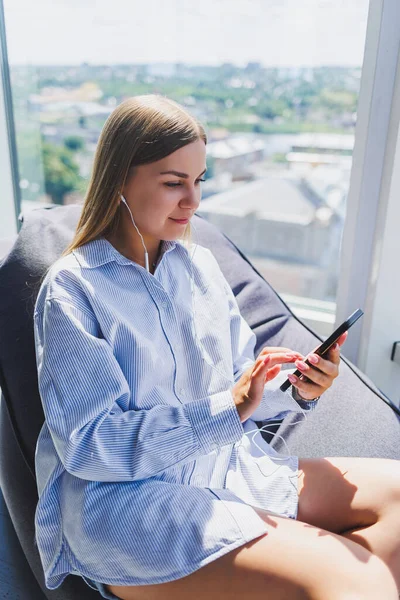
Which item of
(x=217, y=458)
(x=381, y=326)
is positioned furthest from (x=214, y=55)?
(x=217, y=458)

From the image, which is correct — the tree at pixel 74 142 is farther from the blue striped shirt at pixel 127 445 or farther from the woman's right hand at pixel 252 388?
the woman's right hand at pixel 252 388

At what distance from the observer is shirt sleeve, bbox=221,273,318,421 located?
3.93 feet

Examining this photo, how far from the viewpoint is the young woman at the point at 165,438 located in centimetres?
88

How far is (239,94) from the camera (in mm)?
1992

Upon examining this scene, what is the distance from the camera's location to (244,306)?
1.64 metres

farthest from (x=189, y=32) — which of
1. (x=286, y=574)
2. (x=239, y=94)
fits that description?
(x=286, y=574)

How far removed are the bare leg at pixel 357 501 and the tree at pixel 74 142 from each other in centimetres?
161

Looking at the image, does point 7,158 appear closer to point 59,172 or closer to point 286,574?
point 59,172

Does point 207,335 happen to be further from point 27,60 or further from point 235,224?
point 27,60

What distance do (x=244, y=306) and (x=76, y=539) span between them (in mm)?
860

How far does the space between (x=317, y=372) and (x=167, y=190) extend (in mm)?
438

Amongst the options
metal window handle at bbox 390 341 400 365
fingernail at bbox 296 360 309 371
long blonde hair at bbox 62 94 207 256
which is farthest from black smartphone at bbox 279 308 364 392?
metal window handle at bbox 390 341 400 365

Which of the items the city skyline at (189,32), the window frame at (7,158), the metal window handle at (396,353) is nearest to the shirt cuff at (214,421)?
the metal window handle at (396,353)

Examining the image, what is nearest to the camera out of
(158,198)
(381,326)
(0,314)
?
(158,198)
